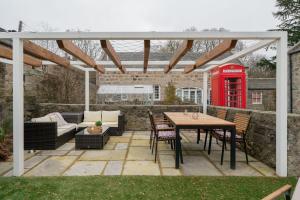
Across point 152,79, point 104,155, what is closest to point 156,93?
point 152,79

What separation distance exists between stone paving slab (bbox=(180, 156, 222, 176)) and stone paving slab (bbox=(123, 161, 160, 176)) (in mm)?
588

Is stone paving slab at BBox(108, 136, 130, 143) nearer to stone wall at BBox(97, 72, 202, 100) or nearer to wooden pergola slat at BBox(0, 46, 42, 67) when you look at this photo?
wooden pergola slat at BBox(0, 46, 42, 67)

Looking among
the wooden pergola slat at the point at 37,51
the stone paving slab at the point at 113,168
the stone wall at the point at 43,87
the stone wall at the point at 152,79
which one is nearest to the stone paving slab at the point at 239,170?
the stone paving slab at the point at 113,168

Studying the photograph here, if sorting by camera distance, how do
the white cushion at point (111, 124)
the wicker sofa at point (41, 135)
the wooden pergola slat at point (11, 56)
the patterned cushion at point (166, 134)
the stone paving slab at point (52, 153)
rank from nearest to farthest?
1. the patterned cushion at point (166, 134)
2. the wooden pergola slat at point (11, 56)
3. the stone paving slab at point (52, 153)
4. the wicker sofa at point (41, 135)
5. the white cushion at point (111, 124)

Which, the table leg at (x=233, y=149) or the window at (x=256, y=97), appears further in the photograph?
the window at (x=256, y=97)

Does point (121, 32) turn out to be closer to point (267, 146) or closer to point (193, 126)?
point (193, 126)

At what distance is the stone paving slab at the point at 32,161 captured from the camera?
5.13m

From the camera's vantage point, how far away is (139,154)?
621 centimetres

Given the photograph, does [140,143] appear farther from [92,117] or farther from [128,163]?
[92,117]

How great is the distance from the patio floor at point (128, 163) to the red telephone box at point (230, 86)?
3.84 meters

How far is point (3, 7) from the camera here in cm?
1253

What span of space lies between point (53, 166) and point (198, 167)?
3087 mm

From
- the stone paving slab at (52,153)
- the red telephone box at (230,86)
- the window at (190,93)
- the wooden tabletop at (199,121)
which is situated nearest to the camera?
the wooden tabletop at (199,121)

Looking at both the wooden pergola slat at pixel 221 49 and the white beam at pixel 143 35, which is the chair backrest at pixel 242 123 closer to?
the wooden pergola slat at pixel 221 49
